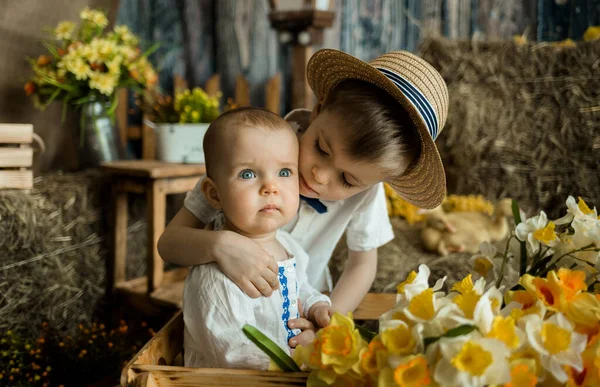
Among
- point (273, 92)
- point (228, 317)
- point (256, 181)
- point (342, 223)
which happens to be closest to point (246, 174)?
point (256, 181)

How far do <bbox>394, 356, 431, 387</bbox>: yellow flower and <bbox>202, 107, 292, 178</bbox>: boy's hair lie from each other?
1.75ft

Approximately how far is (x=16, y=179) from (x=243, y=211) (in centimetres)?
130

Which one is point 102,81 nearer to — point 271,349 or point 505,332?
point 271,349

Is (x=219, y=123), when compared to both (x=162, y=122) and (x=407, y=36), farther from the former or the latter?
(x=407, y=36)

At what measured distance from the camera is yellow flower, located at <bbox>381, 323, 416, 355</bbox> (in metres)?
0.63

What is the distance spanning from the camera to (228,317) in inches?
36.6

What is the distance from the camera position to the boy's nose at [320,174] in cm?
107

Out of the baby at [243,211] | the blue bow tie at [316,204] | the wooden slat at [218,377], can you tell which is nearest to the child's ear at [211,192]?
the baby at [243,211]

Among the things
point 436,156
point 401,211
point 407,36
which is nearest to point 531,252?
point 436,156

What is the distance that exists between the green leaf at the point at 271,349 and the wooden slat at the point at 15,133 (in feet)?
4.87

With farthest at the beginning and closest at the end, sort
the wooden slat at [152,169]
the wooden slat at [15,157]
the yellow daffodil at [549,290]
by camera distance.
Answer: the wooden slat at [152,169] → the wooden slat at [15,157] → the yellow daffodil at [549,290]

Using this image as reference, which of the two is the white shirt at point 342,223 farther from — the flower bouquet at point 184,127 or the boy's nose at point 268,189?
the flower bouquet at point 184,127

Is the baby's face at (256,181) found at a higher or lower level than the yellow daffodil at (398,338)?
higher

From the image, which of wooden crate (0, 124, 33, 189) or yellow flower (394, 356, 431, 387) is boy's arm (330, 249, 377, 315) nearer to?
yellow flower (394, 356, 431, 387)
